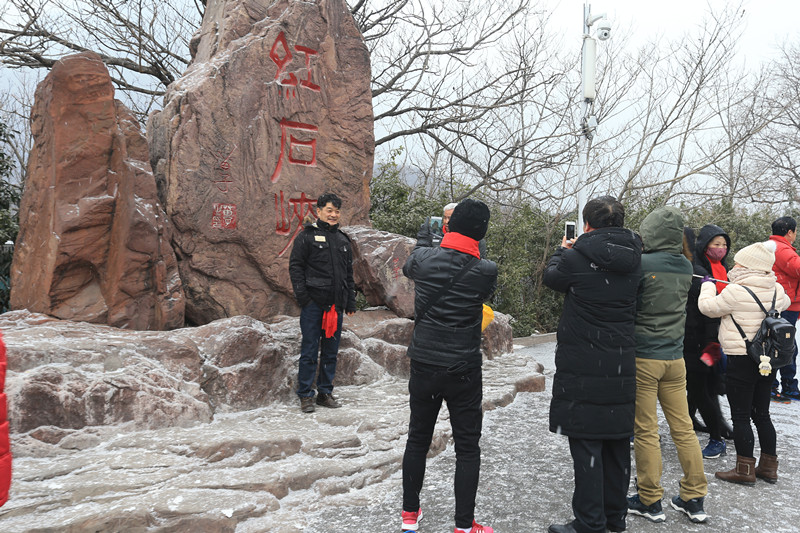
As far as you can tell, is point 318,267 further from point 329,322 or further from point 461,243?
point 461,243

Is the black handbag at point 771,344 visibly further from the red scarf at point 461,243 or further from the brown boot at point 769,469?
the red scarf at point 461,243

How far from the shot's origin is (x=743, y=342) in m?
3.32

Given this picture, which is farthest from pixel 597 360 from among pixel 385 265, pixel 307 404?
pixel 385 265

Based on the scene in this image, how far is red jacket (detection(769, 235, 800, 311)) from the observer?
5.24 meters

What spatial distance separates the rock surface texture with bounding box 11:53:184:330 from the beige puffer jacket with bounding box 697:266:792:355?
14.4 feet

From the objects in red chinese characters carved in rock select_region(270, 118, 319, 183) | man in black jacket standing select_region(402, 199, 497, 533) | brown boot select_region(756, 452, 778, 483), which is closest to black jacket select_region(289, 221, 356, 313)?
red chinese characters carved in rock select_region(270, 118, 319, 183)

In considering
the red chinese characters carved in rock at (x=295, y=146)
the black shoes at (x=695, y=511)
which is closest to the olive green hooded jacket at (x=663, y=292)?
the black shoes at (x=695, y=511)

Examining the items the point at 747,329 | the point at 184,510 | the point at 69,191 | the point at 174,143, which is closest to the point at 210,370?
the point at 184,510

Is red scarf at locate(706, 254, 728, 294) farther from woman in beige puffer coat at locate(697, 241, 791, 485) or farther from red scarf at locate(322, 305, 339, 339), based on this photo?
red scarf at locate(322, 305, 339, 339)

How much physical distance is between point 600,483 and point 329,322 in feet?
7.84

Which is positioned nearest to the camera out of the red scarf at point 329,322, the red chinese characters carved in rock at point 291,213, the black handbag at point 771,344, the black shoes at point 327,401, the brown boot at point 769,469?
the black handbag at point 771,344

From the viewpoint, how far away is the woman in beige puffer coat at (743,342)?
11.0ft

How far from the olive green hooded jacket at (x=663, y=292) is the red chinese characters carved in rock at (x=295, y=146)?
146 inches

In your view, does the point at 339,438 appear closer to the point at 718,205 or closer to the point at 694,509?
the point at 694,509
